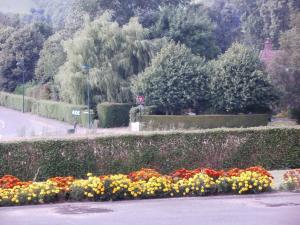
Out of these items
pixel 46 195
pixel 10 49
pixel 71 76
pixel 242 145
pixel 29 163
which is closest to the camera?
pixel 46 195

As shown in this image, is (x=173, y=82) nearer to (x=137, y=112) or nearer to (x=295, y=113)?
(x=137, y=112)

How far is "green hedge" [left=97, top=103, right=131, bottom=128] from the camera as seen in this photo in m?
51.9

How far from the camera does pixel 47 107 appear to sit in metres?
65.8

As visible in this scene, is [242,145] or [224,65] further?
[224,65]

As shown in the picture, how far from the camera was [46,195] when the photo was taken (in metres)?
15.0

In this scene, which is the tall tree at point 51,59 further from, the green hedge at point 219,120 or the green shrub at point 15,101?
the green hedge at point 219,120

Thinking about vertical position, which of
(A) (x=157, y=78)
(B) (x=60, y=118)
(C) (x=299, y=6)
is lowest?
(B) (x=60, y=118)

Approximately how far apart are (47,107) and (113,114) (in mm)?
15756

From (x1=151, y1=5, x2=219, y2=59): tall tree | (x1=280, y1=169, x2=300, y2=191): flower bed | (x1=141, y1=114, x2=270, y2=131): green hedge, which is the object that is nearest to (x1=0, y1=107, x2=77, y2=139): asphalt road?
(x1=141, y1=114, x2=270, y2=131): green hedge

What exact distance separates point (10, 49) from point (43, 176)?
76.0m

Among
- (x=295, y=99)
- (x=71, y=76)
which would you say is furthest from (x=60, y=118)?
(x=295, y=99)

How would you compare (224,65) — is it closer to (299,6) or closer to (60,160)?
(299,6)

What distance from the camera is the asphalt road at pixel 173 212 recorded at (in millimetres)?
12055

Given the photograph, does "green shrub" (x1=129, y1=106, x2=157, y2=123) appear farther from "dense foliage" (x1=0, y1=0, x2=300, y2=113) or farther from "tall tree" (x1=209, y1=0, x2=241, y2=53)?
"tall tree" (x1=209, y1=0, x2=241, y2=53)
